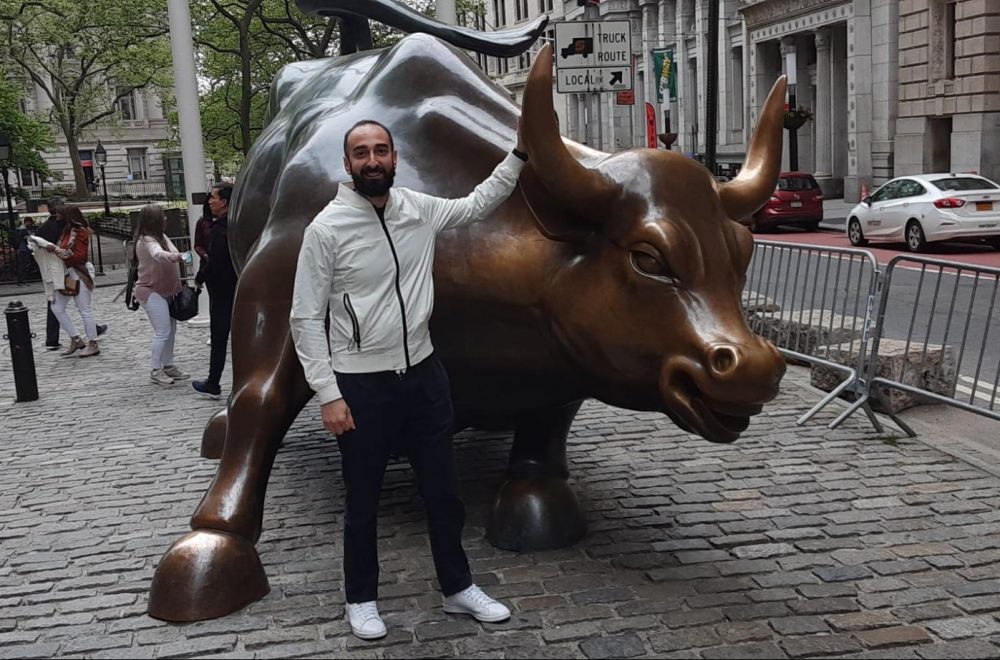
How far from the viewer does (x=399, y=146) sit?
485 cm

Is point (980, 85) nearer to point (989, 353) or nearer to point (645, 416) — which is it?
point (989, 353)

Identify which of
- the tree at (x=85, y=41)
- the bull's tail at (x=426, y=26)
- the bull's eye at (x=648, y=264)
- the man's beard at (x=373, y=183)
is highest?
the tree at (x=85, y=41)

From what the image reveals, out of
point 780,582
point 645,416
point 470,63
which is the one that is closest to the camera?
point 780,582

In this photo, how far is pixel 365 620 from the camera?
4.12 metres

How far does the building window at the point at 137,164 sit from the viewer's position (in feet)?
253

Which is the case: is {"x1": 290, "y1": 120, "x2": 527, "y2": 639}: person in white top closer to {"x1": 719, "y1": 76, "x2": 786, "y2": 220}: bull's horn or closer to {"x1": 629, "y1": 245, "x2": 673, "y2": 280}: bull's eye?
{"x1": 629, "y1": 245, "x2": 673, "y2": 280}: bull's eye

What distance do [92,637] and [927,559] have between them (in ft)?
11.8

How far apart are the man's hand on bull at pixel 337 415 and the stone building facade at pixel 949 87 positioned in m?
26.1

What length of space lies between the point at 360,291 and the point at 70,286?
365 inches

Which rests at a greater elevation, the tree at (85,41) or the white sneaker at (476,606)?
the tree at (85,41)

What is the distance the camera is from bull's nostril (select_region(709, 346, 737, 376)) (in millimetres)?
3758

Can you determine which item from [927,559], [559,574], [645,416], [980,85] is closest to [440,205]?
[559,574]

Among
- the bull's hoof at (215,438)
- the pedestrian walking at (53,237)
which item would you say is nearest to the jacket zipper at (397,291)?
the bull's hoof at (215,438)

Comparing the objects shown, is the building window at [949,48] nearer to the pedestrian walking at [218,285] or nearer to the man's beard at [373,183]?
the pedestrian walking at [218,285]
